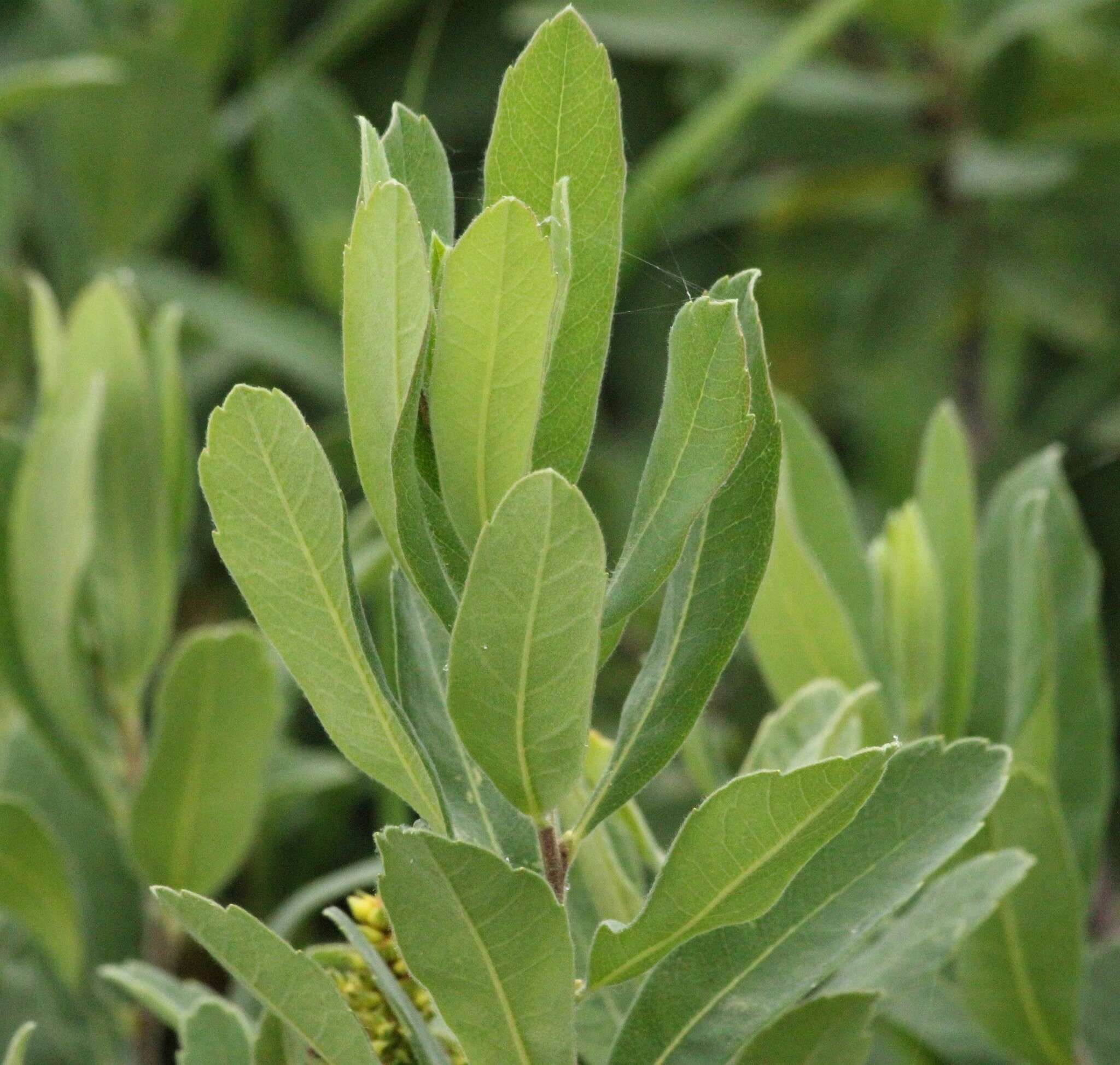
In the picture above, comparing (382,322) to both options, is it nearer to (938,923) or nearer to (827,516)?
(938,923)

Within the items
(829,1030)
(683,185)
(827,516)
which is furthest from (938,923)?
(683,185)

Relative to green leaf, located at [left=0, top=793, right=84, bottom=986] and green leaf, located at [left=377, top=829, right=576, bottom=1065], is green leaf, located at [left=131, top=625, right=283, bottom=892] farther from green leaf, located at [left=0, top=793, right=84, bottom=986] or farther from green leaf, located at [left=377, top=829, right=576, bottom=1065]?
green leaf, located at [left=377, top=829, right=576, bottom=1065]

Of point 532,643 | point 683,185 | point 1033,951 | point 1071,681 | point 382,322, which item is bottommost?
point 1033,951

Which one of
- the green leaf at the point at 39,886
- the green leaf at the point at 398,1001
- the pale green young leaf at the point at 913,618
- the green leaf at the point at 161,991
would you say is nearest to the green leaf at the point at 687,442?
the green leaf at the point at 398,1001

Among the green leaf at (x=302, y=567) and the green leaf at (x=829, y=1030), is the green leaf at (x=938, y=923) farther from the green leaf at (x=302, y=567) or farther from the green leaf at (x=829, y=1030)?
the green leaf at (x=302, y=567)

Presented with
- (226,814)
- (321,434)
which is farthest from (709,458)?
(321,434)

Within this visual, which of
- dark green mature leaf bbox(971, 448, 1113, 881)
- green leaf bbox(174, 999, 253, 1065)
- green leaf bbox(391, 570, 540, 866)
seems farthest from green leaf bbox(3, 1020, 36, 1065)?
dark green mature leaf bbox(971, 448, 1113, 881)

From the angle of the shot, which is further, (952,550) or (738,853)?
(952,550)

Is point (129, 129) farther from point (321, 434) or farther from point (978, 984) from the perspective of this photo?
point (978, 984)
